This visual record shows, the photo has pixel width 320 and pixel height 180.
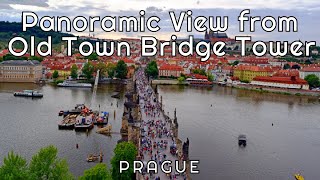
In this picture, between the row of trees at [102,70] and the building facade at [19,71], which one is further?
the row of trees at [102,70]

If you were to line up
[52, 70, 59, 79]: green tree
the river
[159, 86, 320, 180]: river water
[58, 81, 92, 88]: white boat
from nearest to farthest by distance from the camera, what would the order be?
[159, 86, 320, 180]: river water → the river → [58, 81, 92, 88]: white boat → [52, 70, 59, 79]: green tree

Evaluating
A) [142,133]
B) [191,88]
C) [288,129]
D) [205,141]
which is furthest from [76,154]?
[191,88]

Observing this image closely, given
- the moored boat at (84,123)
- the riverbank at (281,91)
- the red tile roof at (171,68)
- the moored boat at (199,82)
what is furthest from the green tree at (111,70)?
the moored boat at (84,123)

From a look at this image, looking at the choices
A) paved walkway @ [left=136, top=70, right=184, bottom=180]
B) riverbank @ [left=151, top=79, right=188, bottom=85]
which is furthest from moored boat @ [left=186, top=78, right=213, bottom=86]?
paved walkway @ [left=136, top=70, right=184, bottom=180]

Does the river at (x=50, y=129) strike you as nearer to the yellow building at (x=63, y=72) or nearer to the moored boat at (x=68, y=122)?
the moored boat at (x=68, y=122)

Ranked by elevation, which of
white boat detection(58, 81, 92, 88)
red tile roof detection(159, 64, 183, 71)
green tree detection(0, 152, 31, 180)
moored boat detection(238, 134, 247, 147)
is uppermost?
red tile roof detection(159, 64, 183, 71)

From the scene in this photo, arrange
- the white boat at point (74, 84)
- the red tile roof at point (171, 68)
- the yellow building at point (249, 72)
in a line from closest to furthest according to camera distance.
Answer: the white boat at point (74, 84), the yellow building at point (249, 72), the red tile roof at point (171, 68)

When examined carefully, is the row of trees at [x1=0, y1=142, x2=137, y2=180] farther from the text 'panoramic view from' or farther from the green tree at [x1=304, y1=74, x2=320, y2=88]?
the green tree at [x1=304, y1=74, x2=320, y2=88]
